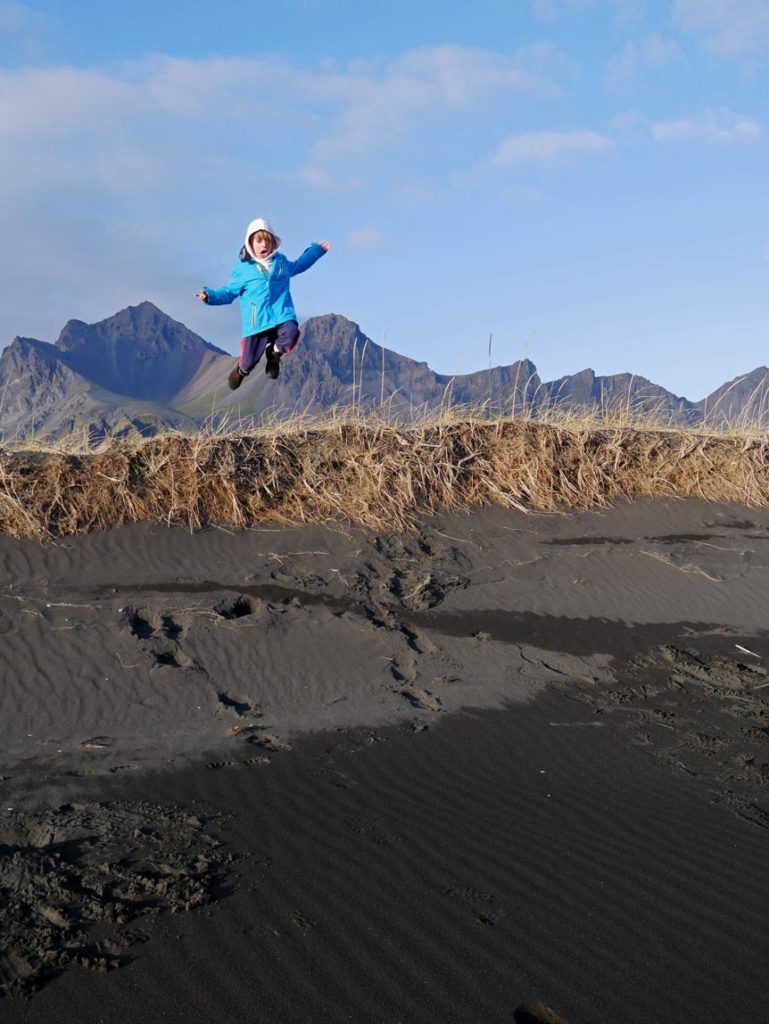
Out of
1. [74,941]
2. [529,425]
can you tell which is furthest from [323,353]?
[74,941]

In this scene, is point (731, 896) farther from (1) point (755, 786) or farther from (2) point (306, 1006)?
(2) point (306, 1006)

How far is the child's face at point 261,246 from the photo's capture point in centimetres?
802

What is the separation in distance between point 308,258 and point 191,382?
115 m

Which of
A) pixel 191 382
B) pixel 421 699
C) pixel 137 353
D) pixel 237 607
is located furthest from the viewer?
pixel 137 353

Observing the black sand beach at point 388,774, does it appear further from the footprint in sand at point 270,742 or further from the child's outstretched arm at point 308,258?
the child's outstretched arm at point 308,258

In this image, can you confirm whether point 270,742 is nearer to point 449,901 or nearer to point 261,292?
point 449,901

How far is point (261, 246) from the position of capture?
26.3 feet

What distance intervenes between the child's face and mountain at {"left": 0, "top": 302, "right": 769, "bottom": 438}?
1.91m

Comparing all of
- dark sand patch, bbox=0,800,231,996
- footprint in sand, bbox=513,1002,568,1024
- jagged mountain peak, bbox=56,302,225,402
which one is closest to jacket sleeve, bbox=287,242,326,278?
dark sand patch, bbox=0,800,231,996

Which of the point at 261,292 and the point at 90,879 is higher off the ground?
the point at 261,292

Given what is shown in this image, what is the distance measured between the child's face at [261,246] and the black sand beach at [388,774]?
2761mm

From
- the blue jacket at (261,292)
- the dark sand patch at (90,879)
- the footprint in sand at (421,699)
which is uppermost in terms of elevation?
the blue jacket at (261,292)

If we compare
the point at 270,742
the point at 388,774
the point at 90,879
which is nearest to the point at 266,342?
the point at 270,742

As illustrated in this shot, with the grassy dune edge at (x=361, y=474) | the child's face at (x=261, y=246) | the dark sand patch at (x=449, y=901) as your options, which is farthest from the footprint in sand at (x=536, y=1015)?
the child's face at (x=261, y=246)
